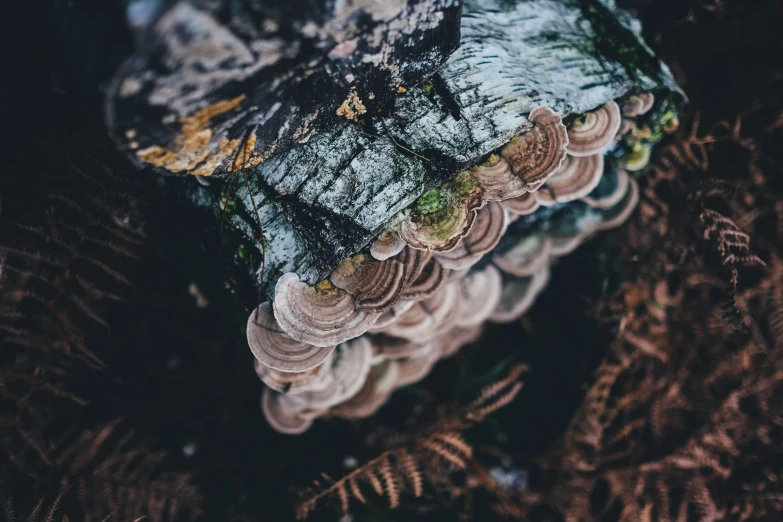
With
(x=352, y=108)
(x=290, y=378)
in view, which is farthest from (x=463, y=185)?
(x=290, y=378)

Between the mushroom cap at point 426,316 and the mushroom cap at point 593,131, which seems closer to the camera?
the mushroom cap at point 593,131

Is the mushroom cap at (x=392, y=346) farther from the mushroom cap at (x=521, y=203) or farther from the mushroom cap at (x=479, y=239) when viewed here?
the mushroom cap at (x=521, y=203)

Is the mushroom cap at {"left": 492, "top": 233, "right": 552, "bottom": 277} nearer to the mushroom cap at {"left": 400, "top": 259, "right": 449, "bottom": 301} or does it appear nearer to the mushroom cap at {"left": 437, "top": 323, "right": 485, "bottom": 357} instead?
the mushroom cap at {"left": 437, "top": 323, "right": 485, "bottom": 357}

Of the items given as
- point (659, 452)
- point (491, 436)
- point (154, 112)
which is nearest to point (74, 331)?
point (154, 112)

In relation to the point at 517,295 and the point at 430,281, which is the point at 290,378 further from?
the point at 517,295

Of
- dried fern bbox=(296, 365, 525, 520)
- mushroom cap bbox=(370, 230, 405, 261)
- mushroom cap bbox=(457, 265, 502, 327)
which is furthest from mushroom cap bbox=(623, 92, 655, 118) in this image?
dried fern bbox=(296, 365, 525, 520)

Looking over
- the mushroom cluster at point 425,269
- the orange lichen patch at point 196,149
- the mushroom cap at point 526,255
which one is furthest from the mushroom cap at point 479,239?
the orange lichen patch at point 196,149

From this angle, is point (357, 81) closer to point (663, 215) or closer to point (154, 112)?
Result: point (154, 112)
